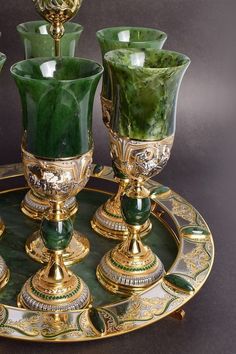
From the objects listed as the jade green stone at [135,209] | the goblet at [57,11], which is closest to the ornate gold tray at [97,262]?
the jade green stone at [135,209]

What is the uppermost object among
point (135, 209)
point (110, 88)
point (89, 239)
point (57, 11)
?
point (57, 11)

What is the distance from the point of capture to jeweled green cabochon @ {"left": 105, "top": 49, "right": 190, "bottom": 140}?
84 cm

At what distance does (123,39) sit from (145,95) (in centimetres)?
29

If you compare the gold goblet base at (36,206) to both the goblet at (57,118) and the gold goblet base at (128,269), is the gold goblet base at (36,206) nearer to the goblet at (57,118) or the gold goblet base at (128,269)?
the gold goblet base at (128,269)

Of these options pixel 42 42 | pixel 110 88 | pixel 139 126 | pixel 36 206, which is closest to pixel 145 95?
pixel 139 126

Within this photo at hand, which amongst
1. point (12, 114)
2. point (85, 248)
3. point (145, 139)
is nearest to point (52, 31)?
point (145, 139)

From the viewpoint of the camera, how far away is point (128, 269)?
1.04 m

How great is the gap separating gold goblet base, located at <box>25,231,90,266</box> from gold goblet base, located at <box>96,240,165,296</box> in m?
0.05

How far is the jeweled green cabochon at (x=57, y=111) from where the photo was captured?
2.62 feet

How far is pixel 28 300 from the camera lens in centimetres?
96

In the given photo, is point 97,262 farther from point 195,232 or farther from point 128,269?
point 195,232

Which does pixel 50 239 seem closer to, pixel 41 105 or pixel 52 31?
pixel 41 105

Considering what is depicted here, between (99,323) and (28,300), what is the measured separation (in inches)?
5.2

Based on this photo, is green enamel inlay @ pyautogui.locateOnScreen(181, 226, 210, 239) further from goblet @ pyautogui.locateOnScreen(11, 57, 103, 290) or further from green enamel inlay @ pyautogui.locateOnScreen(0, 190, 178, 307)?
goblet @ pyautogui.locateOnScreen(11, 57, 103, 290)
